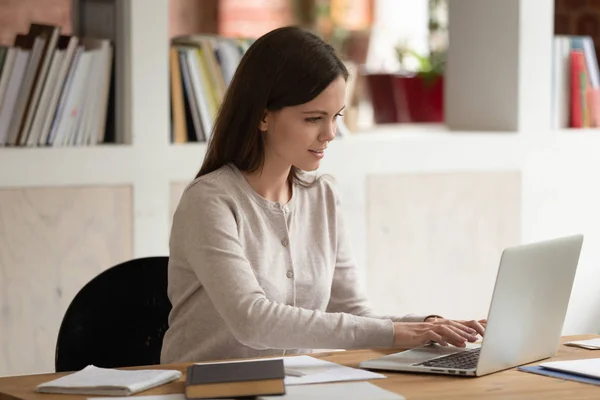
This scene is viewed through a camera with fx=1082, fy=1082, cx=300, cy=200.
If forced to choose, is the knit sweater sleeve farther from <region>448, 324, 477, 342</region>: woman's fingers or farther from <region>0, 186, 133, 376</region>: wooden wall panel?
<region>0, 186, 133, 376</region>: wooden wall panel

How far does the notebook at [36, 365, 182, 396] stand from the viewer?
172 cm

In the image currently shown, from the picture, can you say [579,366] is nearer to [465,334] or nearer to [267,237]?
[465,334]

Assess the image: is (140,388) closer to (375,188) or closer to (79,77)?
(79,77)

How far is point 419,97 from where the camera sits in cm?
450

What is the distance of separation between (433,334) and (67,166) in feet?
4.32

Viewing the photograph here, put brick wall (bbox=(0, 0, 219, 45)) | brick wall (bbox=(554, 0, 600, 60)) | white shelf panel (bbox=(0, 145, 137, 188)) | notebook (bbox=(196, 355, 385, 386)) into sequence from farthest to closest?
1. brick wall (bbox=(0, 0, 219, 45))
2. brick wall (bbox=(554, 0, 600, 60))
3. white shelf panel (bbox=(0, 145, 137, 188))
4. notebook (bbox=(196, 355, 385, 386))

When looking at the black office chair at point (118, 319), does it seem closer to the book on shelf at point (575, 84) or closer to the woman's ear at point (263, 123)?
the woman's ear at point (263, 123)

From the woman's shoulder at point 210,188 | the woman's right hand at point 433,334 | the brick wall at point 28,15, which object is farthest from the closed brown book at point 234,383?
the brick wall at point 28,15

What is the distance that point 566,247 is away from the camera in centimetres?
197

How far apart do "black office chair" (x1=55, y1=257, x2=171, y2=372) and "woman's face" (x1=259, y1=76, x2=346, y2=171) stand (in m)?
0.38

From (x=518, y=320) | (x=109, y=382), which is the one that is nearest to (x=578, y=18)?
(x=518, y=320)

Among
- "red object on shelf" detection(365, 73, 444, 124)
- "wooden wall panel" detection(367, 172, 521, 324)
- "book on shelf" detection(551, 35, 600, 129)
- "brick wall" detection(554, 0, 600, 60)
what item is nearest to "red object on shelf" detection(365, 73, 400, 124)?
"red object on shelf" detection(365, 73, 444, 124)

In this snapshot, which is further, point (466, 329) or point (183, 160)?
point (183, 160)

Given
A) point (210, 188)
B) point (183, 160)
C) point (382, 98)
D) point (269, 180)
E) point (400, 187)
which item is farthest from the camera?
point (382, 98)
